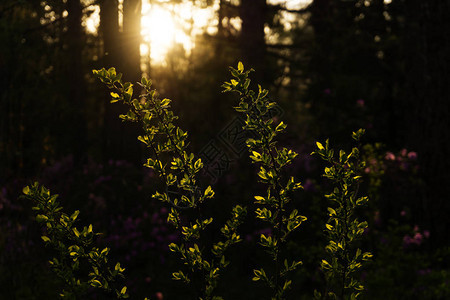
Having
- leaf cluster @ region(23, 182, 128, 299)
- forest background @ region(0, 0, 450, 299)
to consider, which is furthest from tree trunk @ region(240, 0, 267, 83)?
leaf cluster @ region(23, 182, 128, 299)

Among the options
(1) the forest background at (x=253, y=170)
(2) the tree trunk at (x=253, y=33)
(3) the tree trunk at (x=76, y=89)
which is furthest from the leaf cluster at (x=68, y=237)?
(3) the tree trunk at (x=76, y=89)

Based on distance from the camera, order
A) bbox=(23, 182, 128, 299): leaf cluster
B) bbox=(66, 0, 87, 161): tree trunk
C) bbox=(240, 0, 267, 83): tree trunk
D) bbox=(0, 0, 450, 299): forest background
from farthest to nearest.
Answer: bbox=(66, 0, 87, 161): tree trunk, bbox=(240, 0, 267, 83): tree trunk, bbox=(0, 0, 450, 299): forest background, bbox=(23, 182, 128, 299): leaf cluster

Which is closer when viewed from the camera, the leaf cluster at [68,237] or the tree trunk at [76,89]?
the leaf cluster at [68,237]

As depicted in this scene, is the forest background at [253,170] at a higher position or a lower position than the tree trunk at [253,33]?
lower

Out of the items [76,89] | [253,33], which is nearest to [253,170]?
[253,33]

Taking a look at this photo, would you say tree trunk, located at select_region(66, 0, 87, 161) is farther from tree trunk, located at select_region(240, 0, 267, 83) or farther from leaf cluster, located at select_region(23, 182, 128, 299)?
leaf cluster, located at select_region(23, 182, 128, 299)

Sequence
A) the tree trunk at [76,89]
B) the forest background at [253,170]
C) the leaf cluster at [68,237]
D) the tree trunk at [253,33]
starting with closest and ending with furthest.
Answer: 1. the leaf cluster at [68,237]
2. the forest background at [253,170]
3. the tree trunk at [253,33]
4. the tree trunk at [76,89]

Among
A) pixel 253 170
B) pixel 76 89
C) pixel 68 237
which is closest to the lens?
pixel 68 237

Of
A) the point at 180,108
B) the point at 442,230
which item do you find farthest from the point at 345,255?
the point at 180,108

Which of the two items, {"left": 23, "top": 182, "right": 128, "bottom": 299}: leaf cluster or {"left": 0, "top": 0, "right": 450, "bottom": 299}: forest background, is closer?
{"left": 23, "top": 182, "right": 128, "bottom": 299}: leaf cluster

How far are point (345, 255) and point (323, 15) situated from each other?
1219cm

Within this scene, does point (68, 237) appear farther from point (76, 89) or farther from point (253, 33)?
point (76, 89)

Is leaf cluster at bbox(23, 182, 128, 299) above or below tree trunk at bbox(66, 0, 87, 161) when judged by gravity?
below

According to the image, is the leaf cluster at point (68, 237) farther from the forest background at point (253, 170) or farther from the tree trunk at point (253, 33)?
the tree trunk at point (253, 33)
